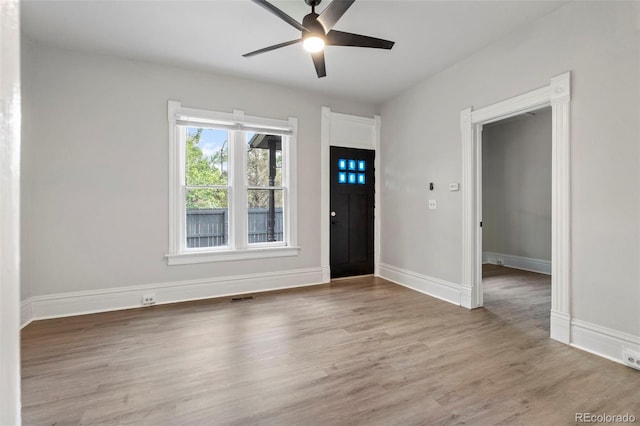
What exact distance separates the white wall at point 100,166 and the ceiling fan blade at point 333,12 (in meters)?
2.17

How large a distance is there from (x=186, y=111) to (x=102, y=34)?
1096mm

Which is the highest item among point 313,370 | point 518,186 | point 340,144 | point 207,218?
point 340,144

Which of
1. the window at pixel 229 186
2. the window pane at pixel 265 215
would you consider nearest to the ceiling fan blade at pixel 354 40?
the window at pixel 229 186

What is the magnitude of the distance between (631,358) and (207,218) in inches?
178

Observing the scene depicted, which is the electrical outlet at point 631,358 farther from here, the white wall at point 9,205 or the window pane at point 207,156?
the window pane at point 207,156

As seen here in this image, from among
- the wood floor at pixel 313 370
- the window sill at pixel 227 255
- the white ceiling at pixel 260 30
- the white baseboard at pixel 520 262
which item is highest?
the white ceiling at pixel 260 30

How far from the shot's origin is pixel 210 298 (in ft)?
13.3

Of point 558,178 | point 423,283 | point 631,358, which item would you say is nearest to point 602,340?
point 631,358

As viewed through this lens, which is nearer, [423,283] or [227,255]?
[227,255]

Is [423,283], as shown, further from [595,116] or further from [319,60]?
[319,60]

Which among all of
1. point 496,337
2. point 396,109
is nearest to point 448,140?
point 396,109

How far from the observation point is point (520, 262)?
19.5 feet

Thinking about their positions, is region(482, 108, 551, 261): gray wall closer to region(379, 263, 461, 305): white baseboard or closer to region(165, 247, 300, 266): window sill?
region(379, 263, 461, 305): white baseboard

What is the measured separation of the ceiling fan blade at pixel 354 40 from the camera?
8.39ft
